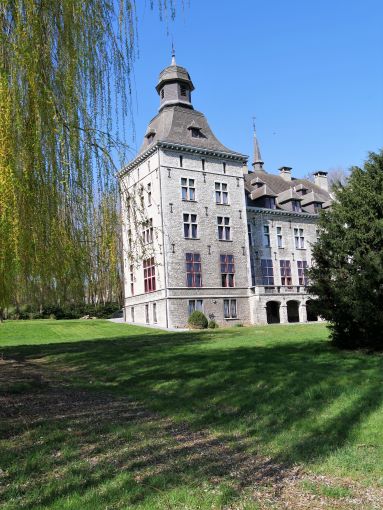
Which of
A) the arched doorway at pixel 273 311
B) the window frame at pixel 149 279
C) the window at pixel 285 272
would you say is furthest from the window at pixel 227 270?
the window at pixel 285 272

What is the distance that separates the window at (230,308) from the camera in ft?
112

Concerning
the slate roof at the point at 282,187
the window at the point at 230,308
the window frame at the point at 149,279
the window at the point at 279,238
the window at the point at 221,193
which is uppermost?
the slate roof at the point at 282,187

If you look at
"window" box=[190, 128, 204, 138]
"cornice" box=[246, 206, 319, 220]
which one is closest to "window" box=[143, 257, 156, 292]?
"cornice" box=[246, 206, 319, 220]

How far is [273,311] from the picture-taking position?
39.4m

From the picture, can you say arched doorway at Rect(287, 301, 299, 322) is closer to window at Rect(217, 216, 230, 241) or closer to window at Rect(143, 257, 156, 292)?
window at Rect(217, 216, 230, 241)

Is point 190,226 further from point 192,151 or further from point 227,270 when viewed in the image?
point 192,151

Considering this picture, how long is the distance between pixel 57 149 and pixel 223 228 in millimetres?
30956

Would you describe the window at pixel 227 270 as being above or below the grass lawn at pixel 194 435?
above

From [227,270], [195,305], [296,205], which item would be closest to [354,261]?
[195,305]

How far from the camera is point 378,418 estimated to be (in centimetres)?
625

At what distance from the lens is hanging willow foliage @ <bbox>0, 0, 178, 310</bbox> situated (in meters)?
4.72

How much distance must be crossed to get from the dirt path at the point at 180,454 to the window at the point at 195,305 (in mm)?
24190

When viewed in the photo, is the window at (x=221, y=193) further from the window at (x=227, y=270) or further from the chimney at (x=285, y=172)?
the chimney at (x=285, y=172)

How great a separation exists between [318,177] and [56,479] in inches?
A: 1959
